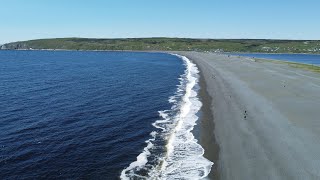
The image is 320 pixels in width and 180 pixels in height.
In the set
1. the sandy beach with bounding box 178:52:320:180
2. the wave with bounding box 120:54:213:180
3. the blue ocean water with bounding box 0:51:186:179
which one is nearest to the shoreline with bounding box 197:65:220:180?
the sandy beach with bounding box 178:52:320:180

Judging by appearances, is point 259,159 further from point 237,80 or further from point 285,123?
point 237,80

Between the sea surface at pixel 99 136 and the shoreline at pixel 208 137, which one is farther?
the shoreline at pixel 208 137

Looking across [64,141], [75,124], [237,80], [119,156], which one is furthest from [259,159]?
[237,80]

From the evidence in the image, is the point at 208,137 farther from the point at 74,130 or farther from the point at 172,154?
the point at 74,130

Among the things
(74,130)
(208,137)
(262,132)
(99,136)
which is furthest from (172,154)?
(74,130)

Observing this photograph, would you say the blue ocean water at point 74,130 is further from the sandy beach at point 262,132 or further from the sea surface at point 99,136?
the sandy beach at point 262,132

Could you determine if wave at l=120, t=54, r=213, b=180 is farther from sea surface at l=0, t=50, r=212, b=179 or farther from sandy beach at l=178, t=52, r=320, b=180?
sandy beach at l=178, t=52, r=320, b=180

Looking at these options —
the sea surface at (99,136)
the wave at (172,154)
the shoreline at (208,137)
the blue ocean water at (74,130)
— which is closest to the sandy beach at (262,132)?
the shoreline at (208,137)
